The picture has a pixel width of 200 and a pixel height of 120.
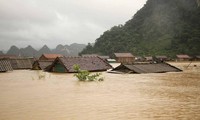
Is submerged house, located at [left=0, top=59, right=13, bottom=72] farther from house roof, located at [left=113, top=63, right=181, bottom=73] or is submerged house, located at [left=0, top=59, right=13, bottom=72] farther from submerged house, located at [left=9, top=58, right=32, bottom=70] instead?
house roof, located at [left=113, top=63, right=181, bottom=73]

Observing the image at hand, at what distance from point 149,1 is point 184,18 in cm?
2779

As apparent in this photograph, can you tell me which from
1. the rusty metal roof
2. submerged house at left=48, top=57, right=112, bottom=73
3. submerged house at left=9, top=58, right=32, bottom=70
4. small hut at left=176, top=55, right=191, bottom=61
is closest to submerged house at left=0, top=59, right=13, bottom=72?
submerged house at left=48, top=57, right=112, bottom=73

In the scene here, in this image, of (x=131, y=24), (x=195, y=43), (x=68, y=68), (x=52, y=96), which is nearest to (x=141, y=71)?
(x=68, y=68)

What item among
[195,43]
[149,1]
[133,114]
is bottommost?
[133,114]

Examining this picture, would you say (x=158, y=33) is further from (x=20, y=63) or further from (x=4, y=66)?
(x=4, y=66)

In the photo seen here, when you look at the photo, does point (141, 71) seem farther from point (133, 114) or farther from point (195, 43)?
point (195, 43)

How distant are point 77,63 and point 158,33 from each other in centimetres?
8718

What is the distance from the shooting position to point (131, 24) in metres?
127

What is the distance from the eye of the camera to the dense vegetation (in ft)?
318

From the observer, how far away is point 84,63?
3159 centimetres

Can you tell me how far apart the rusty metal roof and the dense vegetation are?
63.7m

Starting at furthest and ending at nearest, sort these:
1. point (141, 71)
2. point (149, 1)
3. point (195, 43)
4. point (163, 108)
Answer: point (149, 1) < point (195, 43) < point (141, 71) < point (163, 108)

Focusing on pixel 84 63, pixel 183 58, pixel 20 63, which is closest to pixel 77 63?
pixel 84 63

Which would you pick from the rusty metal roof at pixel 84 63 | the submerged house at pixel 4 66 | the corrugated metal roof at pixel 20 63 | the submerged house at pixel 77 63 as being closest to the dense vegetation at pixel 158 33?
the corrugated metal roof at pixel 20 63
